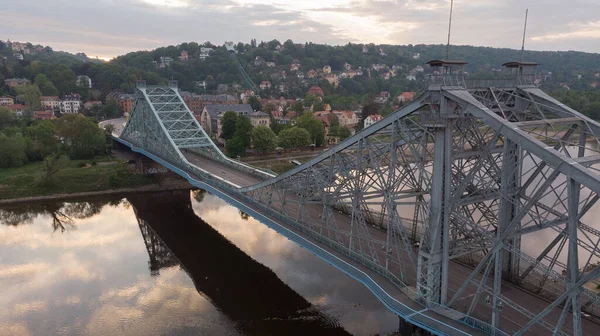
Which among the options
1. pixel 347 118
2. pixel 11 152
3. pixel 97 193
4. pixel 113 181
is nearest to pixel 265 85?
pixel 347 118

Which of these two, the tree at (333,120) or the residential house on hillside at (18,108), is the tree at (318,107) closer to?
the tree at (333,120)

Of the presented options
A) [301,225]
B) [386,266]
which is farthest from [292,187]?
[386,266]

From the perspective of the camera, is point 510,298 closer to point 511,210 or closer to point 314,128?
point 511,210

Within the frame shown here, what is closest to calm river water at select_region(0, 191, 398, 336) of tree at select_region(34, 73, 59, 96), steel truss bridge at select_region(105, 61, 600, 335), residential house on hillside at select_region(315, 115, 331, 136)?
steel truss bridge at select_region(105, 61, 600, 335)

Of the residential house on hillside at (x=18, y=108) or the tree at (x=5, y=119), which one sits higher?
the residential house on hillside at (x=18, y=108)

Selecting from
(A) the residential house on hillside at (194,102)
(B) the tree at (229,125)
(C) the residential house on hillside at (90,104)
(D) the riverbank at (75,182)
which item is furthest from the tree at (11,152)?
(C) the residential house on hillside at (90,104)

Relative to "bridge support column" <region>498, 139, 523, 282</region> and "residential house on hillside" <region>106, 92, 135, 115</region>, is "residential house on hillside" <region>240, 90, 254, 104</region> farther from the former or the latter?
"bridge support column" <region>498, 139, 523, 282</region>
